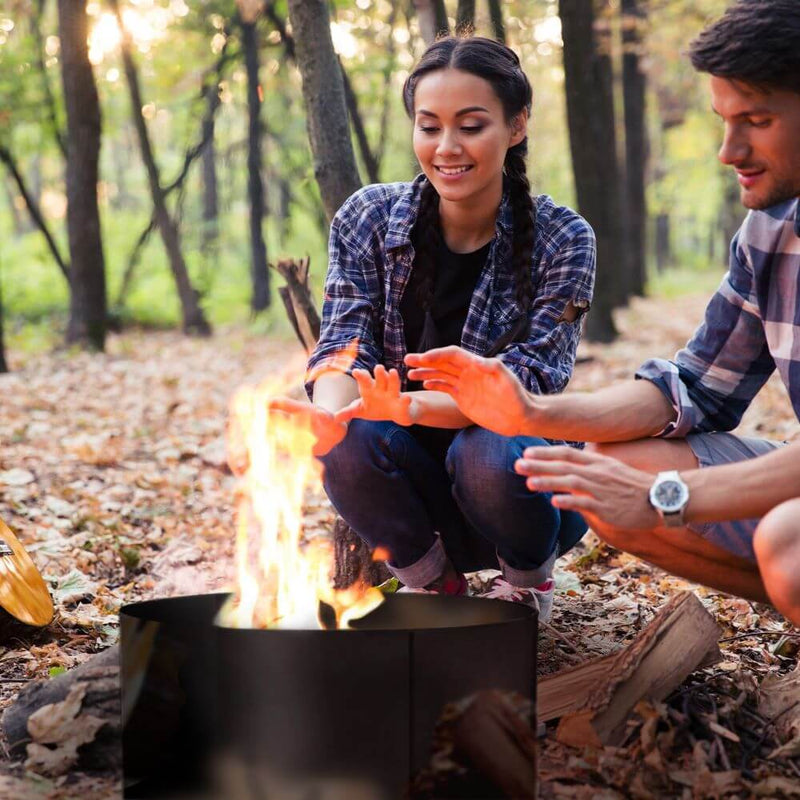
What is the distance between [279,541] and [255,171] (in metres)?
12.8

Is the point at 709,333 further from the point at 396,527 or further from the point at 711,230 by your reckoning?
the point at 711,230

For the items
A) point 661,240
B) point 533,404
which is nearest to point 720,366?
point 533,404

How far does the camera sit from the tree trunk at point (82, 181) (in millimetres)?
10828

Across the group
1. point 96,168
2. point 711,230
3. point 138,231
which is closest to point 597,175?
point 96,168

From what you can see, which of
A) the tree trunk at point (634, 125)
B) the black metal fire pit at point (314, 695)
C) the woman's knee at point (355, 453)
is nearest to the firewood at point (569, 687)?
the black metal fire pit at point (314, 695)

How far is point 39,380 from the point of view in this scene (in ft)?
31.6

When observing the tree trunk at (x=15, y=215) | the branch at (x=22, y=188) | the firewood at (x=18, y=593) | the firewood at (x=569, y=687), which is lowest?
the firewood at (x=569, y=687)

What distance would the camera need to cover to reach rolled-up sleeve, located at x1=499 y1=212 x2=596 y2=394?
2.98 m

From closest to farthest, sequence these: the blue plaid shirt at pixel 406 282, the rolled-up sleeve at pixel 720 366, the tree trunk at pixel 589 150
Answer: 1. the rolled-up sleeve at pixel 720 366
2. the blue plaid shirt at pixel 406 282
3. the tree trunk at pixel 589 150

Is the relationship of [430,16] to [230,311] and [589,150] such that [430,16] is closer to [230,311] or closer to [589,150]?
[589,150]

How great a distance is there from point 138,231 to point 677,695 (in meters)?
21.8

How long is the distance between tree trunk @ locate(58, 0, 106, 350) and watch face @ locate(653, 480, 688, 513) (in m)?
10.4

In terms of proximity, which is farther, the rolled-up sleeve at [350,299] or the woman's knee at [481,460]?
the rolled-up sleeve at [350,299]

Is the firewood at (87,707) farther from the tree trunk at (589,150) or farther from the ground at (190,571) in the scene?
the tree trunk at (589,150)
